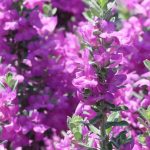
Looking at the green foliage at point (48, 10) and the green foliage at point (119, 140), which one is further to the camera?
the green foliage at point (48, 10)

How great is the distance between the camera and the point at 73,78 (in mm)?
3105

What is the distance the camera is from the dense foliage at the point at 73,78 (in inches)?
81.4

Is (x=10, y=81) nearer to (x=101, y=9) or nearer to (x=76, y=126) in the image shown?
(x=76, y=126)

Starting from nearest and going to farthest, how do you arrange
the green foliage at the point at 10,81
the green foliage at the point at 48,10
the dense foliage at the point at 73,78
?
1. the dense foliage at the point at 73,78
2. the green foliage at the point at 10,81
3. the green foliage at the point at 48,10

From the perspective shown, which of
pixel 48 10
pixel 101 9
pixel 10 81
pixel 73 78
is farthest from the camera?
pixel 48 10

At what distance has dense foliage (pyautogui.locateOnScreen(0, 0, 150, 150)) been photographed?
207 centimetres

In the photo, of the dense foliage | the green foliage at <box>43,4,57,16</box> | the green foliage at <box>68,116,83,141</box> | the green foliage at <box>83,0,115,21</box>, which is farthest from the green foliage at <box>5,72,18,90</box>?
the green foliage at <box>43,4,57,16</box>

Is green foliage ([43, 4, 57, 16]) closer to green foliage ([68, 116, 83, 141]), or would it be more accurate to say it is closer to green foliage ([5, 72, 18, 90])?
green foliage ([5, 72, 18, 90])

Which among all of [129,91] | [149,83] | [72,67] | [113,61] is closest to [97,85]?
[113,61]

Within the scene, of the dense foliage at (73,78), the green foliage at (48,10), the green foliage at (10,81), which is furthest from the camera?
the green foliage at (48,10)

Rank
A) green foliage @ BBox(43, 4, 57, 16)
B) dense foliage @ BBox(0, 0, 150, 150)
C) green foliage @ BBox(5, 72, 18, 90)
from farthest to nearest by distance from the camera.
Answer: green foliage @ BBox(43, 4, 57, 16)
green foliage @ BBox(5, 72, 18, 90)
dense foliage @ BBox(0, 0, 150, 150)

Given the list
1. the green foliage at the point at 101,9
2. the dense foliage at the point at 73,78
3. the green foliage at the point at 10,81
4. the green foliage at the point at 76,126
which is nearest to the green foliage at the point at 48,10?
the dense foliage at the point at 73,78

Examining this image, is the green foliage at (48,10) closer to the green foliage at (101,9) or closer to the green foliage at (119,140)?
the green foliage at (101,9)

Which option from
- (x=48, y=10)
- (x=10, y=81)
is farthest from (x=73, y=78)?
(x=10, y=81)
